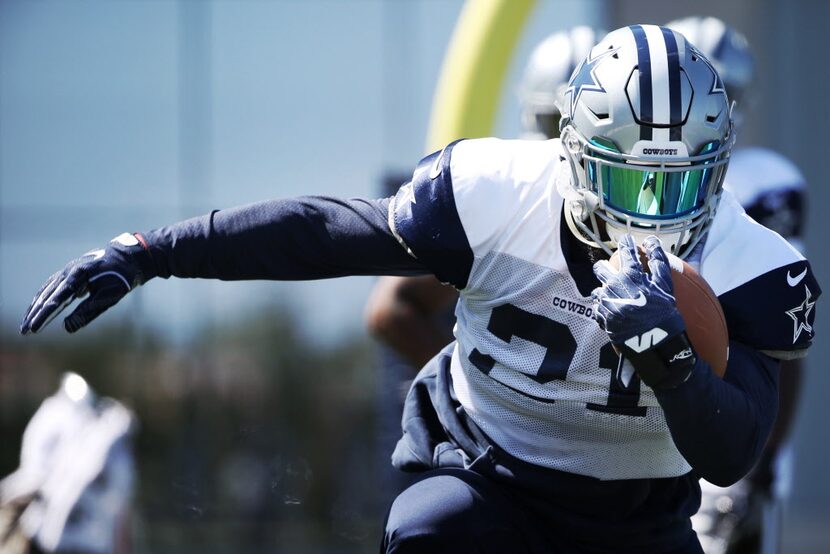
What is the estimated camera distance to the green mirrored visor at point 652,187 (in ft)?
8.66

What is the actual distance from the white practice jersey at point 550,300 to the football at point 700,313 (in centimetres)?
15

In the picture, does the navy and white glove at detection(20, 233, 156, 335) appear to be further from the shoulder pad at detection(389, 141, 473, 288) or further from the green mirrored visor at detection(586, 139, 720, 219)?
the green mirrored visor at detection(586, 139, 720, 219)

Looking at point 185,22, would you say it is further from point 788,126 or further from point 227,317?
point 788,126

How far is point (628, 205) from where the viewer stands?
2.67 metres

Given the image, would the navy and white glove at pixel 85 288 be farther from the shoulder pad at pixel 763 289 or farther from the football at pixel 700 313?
the shoulder pad at pixel 763 289

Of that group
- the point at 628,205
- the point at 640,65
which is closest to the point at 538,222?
the point at 628,205

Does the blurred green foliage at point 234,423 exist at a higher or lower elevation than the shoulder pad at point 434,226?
lower

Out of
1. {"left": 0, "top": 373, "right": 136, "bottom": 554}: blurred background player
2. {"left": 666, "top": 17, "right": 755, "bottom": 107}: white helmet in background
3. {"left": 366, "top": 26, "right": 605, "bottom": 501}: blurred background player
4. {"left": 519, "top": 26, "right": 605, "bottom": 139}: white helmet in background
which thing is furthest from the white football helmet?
{"left": 0, "top": 373, "right": 136, "bottom": 554}: blurred background player

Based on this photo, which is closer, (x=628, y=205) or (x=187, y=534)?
(x=628, y=205)

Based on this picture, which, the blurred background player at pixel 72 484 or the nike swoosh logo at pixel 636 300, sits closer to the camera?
the nike swoosh logo at pixel 636 300

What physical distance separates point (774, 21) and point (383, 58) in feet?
9.74

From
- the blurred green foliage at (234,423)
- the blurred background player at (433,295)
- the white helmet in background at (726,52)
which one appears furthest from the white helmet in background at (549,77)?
the blurred green foliage at (234,423)

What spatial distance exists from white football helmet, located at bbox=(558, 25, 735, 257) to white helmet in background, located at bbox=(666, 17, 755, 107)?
1990 mm

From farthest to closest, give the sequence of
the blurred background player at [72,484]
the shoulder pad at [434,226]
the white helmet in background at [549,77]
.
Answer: the blurred background player at [72,484], the white helmet in background at [549,77], the shoulder pad at [434,226]
